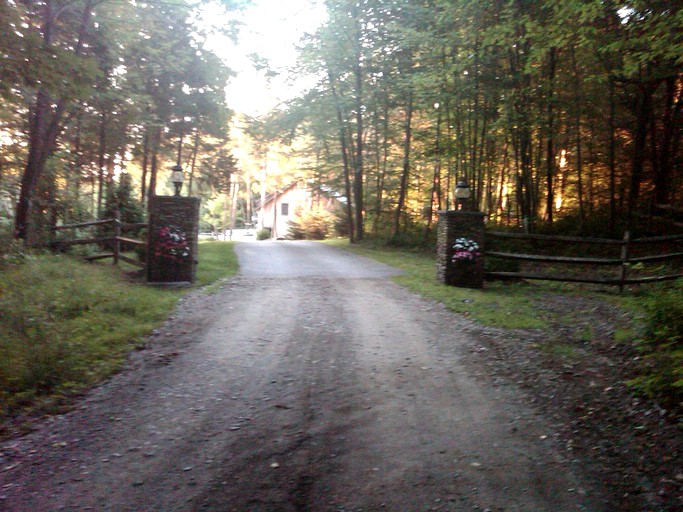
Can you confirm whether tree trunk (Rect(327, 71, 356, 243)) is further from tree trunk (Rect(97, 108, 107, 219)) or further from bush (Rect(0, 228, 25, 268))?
bush (Rect(0, 228, 25, 268))

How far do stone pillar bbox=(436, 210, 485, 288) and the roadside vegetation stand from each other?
34 cm

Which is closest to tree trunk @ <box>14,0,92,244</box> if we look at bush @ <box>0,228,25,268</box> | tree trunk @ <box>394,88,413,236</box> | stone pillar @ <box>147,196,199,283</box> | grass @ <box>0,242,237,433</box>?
bush @ <box>0,228,25,268</box>

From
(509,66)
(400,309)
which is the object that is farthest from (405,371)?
(509,66)

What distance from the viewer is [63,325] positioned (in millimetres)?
7426

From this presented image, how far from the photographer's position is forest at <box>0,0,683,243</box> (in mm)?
12023

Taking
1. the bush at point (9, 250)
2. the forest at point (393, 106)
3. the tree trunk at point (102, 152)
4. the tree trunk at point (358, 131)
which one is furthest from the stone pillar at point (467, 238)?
the tree trunk at point (358, 131)

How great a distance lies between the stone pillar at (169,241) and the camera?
1183 cm

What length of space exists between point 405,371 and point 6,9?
818 cm

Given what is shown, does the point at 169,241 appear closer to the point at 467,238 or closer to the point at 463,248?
the point at 463,248

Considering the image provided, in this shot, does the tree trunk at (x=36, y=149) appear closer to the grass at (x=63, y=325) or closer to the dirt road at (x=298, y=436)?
the grass at (x=63, y=325)

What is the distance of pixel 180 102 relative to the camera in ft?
75.4

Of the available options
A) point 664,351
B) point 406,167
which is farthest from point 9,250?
point 406,167

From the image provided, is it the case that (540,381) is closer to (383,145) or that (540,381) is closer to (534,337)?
(534,337)

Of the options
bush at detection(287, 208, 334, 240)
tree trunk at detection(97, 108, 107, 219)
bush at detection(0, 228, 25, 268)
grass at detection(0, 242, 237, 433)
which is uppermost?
tree trunk at detection(97, 108, 107, 219)
